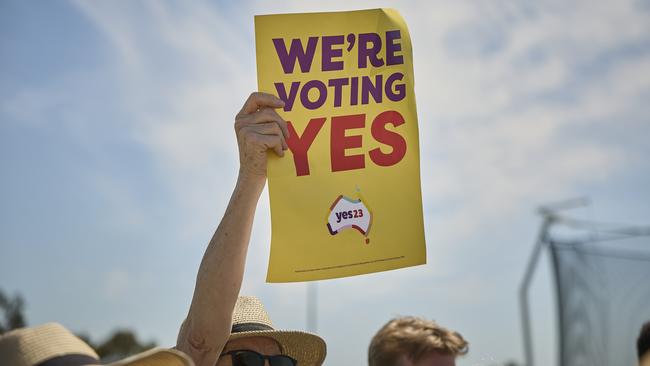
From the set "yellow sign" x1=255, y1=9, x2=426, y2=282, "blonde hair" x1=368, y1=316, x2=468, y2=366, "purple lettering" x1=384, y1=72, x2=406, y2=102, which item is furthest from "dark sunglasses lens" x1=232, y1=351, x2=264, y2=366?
"purple lettering" x1=384, y1=72, x2=406, y2=102

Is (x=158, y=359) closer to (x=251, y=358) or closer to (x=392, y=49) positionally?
(x=251, y=358)

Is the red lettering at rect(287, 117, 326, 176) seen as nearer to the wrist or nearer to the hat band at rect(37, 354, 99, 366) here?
the wrist

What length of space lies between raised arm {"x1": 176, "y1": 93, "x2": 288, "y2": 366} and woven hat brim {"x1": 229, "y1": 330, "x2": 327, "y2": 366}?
31cm

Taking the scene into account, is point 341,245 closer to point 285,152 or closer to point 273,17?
point 285,152

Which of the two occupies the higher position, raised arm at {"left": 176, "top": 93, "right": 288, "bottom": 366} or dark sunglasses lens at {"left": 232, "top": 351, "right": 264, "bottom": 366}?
raised arm at {"left": 176, "top": 93, "right": 288, "bottom": 366}

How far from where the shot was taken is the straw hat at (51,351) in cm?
170

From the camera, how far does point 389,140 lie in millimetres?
2645

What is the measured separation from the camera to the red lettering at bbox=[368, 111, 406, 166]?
2635 millimetres

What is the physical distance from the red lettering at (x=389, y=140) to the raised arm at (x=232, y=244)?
34 centimetres

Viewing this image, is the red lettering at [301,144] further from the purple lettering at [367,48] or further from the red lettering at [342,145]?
the purple lettering at [367,48]

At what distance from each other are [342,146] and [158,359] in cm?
108

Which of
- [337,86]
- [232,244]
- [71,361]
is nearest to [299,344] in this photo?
[232,244]

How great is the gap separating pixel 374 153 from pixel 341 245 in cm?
36

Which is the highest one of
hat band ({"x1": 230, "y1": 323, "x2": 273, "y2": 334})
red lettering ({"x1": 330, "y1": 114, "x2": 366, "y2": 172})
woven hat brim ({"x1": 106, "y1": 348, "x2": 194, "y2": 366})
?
red lettering ({"x1": 330, "y1": 114, "x2": 366, "y2": 172})
